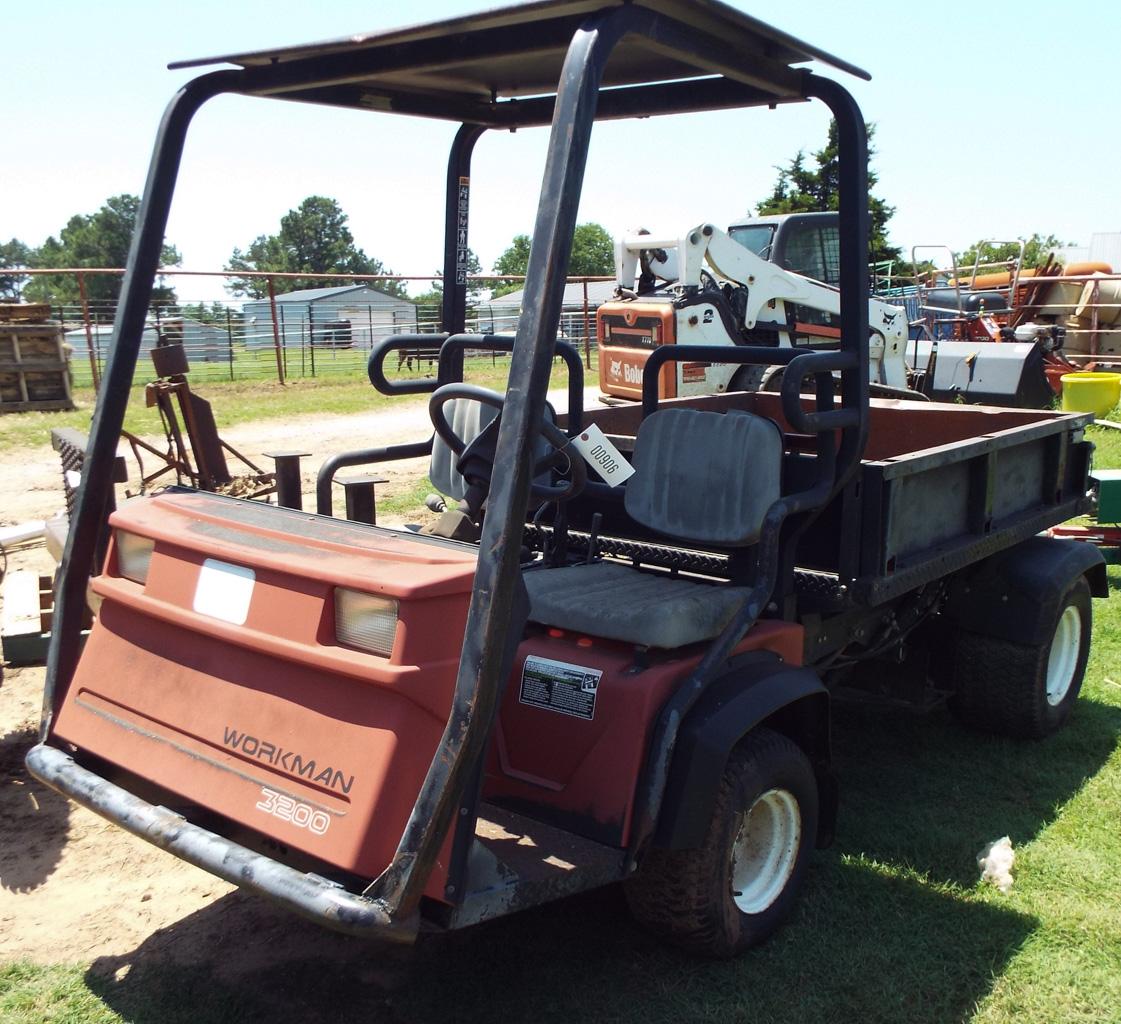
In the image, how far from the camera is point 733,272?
10.8 meters

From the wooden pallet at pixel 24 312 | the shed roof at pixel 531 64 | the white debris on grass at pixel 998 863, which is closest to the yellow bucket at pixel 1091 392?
the white debris on grass at pixel 998 863

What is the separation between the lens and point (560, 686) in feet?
9.69

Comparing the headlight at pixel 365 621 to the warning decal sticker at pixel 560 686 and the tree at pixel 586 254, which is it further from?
the tree at pixel 586 254

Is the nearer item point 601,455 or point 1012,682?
point 601,455

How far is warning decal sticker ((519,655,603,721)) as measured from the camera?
2887 mm

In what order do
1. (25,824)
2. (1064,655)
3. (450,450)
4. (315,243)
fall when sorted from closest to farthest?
(25,824) < (450,450) < (1064,655) < (315,243)

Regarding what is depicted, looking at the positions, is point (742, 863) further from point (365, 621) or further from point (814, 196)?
point (814, 196)

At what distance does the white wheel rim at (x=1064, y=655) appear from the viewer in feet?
15.2

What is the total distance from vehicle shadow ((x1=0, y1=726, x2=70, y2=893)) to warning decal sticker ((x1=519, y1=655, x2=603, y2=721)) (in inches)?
65.3

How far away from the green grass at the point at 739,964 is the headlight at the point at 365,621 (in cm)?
101

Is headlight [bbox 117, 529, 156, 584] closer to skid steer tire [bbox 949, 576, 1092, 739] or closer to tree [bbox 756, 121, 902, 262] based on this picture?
skid steer tire [bbox 949, 576, 1092, 739]

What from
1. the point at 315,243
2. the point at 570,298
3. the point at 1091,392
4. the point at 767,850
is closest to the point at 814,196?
the point at 570,298

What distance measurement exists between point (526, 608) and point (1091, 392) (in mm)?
9431

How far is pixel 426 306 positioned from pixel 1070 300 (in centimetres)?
1262
